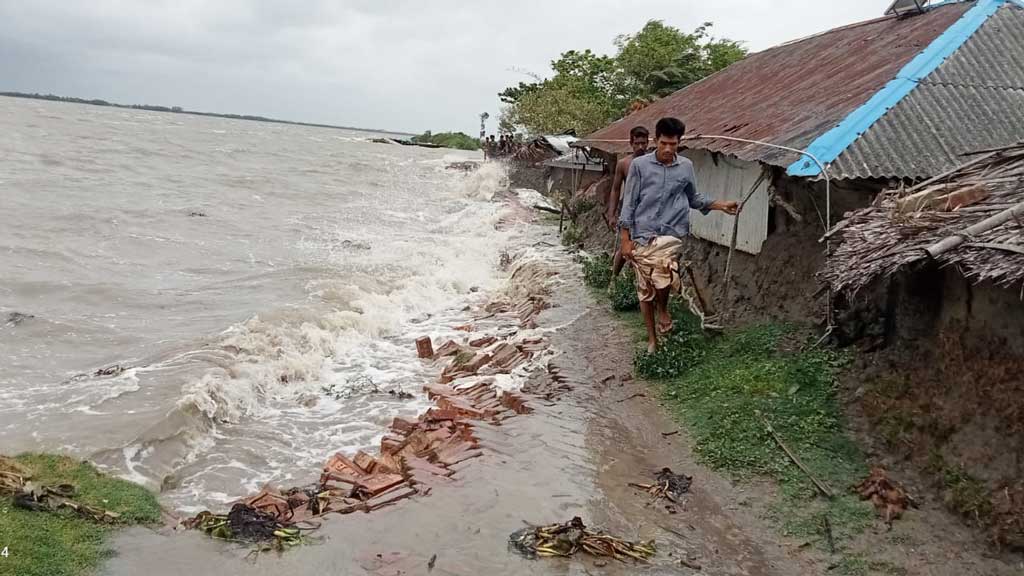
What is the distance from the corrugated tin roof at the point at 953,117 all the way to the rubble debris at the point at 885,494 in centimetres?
235

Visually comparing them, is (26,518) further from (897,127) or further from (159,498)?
(897,127)

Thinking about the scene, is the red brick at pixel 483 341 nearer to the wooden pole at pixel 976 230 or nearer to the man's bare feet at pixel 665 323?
the man's bare feet at pixel 665 323

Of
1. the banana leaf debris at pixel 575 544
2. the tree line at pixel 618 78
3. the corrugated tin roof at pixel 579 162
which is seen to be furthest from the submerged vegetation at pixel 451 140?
the banana leaf debris at pixel 575 544


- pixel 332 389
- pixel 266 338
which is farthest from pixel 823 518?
pixel 266 338

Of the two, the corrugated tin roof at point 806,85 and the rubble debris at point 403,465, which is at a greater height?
the corrugated tin roof at point 806,85

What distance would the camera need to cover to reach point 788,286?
290 inches

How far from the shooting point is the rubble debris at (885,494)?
15.6ft

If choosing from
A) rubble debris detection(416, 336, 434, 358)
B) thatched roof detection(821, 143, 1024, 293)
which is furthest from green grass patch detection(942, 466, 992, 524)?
rubble debris detection(416, 336, 434, 358)

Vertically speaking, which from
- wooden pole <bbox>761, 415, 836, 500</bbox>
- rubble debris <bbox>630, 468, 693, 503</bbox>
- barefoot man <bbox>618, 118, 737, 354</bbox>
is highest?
barefoot man <bbox>618, 118, 737, 354</bbox>

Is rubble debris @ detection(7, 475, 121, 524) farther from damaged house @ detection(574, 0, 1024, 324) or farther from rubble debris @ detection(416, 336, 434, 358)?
damaged house @ detection(574, 0, 1024, 324)

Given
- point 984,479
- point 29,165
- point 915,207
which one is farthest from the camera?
point 29,165

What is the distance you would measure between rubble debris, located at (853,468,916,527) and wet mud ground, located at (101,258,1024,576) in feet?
0.33

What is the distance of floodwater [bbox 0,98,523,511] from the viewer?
761 centimetres

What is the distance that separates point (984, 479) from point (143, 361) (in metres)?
9.31
